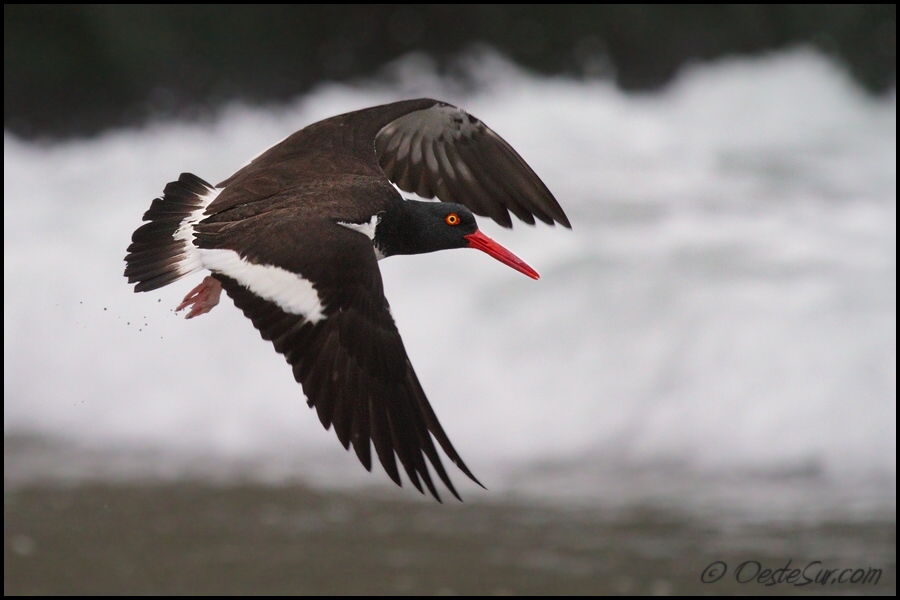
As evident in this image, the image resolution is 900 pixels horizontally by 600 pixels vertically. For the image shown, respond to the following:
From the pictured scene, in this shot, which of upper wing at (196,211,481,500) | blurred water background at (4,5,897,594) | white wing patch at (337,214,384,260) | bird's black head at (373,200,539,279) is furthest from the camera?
blurred water background at (4,5,897,594)

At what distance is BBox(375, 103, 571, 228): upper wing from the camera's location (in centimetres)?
559

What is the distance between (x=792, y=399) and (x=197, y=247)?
26.8ft

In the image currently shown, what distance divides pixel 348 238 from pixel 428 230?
0.76m

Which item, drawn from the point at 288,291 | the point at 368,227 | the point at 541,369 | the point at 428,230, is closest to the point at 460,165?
the point at 428,230

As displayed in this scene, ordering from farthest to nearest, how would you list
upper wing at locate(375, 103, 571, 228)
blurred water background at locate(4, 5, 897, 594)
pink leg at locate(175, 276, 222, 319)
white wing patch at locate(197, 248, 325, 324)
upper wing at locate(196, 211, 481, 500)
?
1. blurred water background at locate(4, 5, 897, 594)
2. upper wing at locate(375, 103, 571, 228)
3. pink leg at locate(175, 276, 222, 319)
4. white wing patch at locate(197, 248, 325, 324)
5. upper wing at locate(196, 211, 481, 500)

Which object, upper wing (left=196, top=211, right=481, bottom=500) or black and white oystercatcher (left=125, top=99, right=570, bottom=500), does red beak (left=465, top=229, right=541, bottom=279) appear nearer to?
black and white oystercatcher (left=125, top=99, right=570, bottom=500)

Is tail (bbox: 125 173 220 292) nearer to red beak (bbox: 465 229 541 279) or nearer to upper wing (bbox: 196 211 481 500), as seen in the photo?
upper wing (bbox: 196 211 481 500)

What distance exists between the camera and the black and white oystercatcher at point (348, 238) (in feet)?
13.4

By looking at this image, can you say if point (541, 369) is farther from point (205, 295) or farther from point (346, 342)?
point (346, 342)

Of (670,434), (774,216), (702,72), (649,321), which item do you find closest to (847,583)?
(670,434)

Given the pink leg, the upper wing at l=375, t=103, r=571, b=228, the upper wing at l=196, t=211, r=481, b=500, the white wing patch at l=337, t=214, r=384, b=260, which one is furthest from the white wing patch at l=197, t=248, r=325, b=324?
the upper wing at l=375, t=103, r=571, b=228

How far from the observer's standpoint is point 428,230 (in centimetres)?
497

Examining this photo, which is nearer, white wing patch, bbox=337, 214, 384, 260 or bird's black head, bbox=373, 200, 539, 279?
white wing patch, bbox=337, 214, 384, 260

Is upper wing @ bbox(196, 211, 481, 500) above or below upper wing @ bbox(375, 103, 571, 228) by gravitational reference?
below
